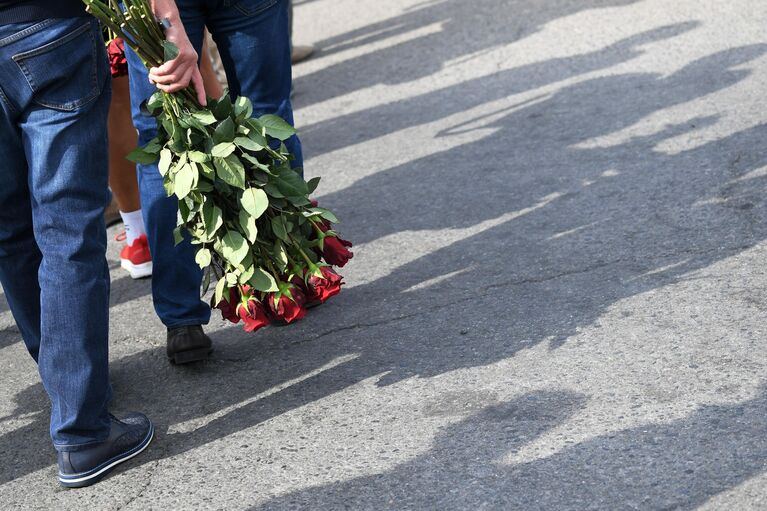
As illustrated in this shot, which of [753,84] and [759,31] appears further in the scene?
[759,31]

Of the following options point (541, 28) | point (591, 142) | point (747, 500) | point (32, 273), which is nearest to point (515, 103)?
point (591, 142)

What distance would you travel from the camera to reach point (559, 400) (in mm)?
3141

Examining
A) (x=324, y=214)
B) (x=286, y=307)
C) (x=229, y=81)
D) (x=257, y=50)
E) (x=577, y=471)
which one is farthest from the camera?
(x=229, y=81)

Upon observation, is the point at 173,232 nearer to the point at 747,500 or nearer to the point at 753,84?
the point at 747,500

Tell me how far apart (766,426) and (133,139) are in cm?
287

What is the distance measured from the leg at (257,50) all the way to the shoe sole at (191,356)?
815mm

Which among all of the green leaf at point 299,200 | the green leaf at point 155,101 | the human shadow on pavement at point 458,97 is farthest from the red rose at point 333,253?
the human shadow on pavement at point 458,97

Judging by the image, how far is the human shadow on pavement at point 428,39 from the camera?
23.8 feet

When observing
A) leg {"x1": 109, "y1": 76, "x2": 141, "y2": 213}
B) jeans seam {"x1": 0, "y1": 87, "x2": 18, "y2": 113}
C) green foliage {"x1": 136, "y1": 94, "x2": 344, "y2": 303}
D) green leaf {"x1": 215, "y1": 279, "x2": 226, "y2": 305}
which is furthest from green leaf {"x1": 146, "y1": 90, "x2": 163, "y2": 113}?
leg {"x1": 109, "y1": 76, "x2": 141, "y2": 213}

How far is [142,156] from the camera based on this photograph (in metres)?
3.32

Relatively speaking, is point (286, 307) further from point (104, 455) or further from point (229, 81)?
point (229, 81)

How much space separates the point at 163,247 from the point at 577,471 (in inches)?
62.0

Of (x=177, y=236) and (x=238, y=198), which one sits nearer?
(x=238, y=198)

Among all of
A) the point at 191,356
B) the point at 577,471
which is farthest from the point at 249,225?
the point at 577,471
